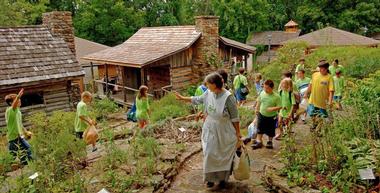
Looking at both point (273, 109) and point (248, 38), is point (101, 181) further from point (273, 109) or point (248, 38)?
point (248, 38)

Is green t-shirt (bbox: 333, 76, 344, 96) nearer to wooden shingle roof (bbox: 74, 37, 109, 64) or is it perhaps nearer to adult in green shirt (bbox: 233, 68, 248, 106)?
adult in green shirt (bbox: 233, 68, 248, 106)

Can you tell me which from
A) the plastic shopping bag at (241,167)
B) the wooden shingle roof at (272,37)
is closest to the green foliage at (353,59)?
the plastic shopping bag at (241,167)

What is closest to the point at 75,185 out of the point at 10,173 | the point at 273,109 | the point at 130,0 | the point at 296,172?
the point at 10,173

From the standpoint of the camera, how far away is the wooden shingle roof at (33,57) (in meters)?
12.9

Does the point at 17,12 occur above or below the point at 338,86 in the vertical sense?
above

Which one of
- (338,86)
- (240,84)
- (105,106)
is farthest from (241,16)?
(338,86)

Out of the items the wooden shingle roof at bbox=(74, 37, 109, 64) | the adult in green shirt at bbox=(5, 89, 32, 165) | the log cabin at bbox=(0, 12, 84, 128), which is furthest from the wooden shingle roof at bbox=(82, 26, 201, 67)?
the adult in green shirt at bbox=(5, 89, 32, 165)

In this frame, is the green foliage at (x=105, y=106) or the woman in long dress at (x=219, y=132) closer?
the woman in long dress at (x=219, y=132)

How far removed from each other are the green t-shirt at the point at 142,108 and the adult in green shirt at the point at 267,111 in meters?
3.01

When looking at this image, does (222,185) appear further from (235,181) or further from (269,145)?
(269,145)

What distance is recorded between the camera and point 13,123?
7.08m

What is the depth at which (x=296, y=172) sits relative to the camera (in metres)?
5.33

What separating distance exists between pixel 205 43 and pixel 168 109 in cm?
575

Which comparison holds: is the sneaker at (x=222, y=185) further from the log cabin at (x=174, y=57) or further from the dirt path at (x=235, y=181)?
the log cabin at (x=174, y=57)
